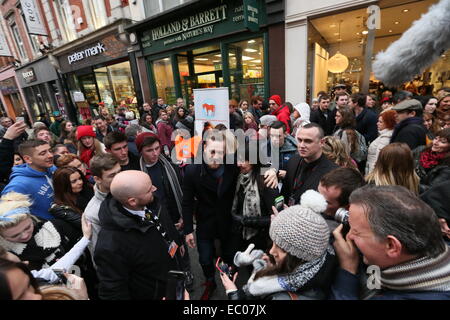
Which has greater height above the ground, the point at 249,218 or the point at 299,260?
the point at 299,260

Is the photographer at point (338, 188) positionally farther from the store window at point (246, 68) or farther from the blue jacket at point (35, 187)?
the store window at point (246, 68)

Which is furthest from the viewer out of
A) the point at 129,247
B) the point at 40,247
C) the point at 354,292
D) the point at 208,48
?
the point at 208,48

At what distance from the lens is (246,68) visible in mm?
7531

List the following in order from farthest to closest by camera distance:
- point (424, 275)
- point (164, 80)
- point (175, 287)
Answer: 1. point (164, 80)
2. point (175, 287)
3. point (424, 275)

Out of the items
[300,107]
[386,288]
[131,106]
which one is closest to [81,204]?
[386,288]

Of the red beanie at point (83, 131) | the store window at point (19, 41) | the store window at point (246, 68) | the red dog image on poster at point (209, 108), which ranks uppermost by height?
the store window at point (19, 41)

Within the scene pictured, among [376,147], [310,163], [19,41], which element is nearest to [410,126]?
[376,147]

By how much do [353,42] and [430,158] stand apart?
9986 mm

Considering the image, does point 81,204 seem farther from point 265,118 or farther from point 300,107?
point 300,107

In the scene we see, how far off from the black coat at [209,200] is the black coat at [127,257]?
0.72 m

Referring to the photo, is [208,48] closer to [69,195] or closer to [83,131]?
[83,131]

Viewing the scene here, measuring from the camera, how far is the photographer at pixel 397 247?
83 cm

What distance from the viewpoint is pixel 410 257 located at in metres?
0.89

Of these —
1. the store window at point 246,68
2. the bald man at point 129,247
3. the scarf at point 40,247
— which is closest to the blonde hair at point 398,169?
the bald man at point 129,247
